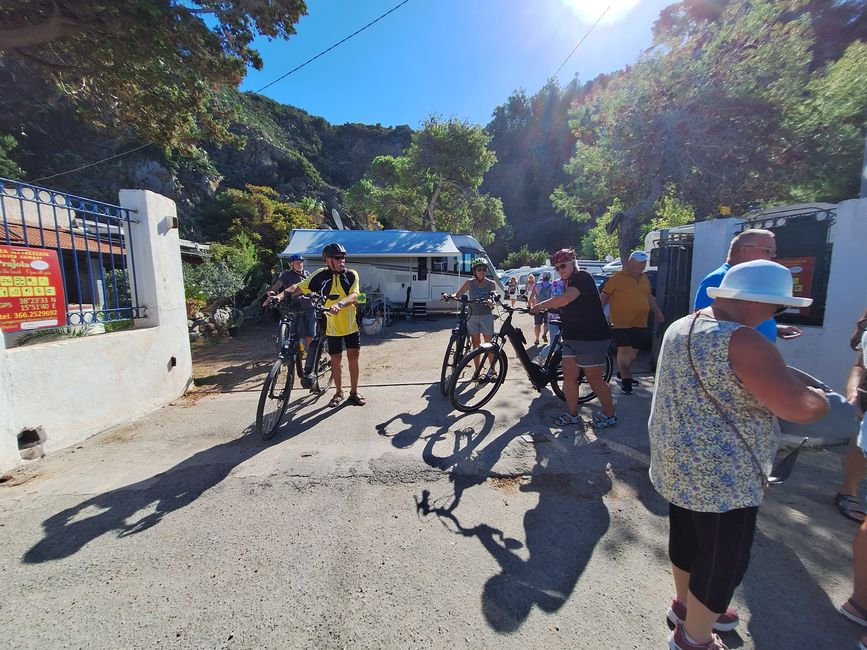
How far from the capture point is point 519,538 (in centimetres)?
223

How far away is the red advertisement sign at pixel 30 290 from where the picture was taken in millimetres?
3055

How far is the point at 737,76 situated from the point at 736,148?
1485mm

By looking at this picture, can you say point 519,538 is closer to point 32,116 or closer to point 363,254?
point 363,254

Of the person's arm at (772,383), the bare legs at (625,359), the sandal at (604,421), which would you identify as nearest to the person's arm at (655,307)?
the bare legs at (625,359)

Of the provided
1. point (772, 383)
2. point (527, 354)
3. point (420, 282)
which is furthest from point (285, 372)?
point (420, 282)

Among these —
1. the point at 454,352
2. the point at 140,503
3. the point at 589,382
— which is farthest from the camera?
the point at 454,352

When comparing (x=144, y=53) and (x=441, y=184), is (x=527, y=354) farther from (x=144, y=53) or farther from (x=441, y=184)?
(x=441, y=184)

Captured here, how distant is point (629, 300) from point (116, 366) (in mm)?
5885

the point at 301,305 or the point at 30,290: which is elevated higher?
the point at 30,290

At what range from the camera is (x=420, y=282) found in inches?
515

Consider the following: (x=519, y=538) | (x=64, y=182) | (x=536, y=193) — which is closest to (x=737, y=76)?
(x=519, y=538)

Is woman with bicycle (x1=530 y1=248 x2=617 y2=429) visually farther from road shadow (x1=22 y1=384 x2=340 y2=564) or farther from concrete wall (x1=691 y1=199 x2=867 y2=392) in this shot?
road shadow (x1=22 y1=384 x2=340 y2=564)

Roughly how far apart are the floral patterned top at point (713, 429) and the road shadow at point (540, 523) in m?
0.90

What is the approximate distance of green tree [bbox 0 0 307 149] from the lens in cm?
566
